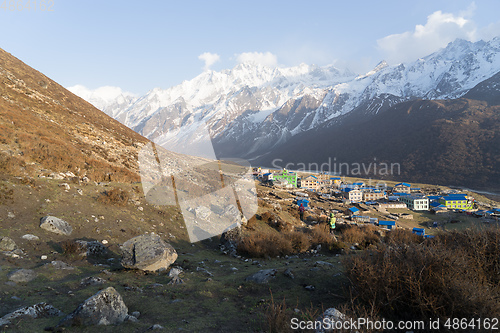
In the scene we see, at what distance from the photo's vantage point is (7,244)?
8.24 metres

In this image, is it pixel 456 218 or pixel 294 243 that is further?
pixel 456 218

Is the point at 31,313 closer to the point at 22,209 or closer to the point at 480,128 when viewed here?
the point at 22,209

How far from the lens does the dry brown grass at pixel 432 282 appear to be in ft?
15.4

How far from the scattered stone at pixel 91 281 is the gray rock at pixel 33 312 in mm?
1520

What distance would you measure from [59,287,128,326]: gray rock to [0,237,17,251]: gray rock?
18.1ft

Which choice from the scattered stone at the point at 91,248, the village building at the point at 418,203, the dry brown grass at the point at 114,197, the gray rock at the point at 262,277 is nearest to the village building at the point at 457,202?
the village building at the point at 418,203

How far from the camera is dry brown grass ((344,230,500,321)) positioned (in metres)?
4.68

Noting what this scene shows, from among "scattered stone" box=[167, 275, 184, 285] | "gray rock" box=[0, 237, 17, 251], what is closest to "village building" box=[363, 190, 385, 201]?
"scattered stone" box=[167, 275, 184, 285]

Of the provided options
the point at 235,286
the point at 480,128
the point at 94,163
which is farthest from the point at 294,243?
the point at 480,128

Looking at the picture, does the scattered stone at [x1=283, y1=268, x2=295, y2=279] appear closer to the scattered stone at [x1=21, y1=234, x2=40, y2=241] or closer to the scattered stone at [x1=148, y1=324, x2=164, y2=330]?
the scattered stone at [x1=148, y1=324, x2=164, y2=330]

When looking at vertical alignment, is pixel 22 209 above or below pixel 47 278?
above

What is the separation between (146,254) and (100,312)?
11.9ft

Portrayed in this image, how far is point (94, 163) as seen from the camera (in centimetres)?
1984

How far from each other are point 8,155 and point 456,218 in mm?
69899
